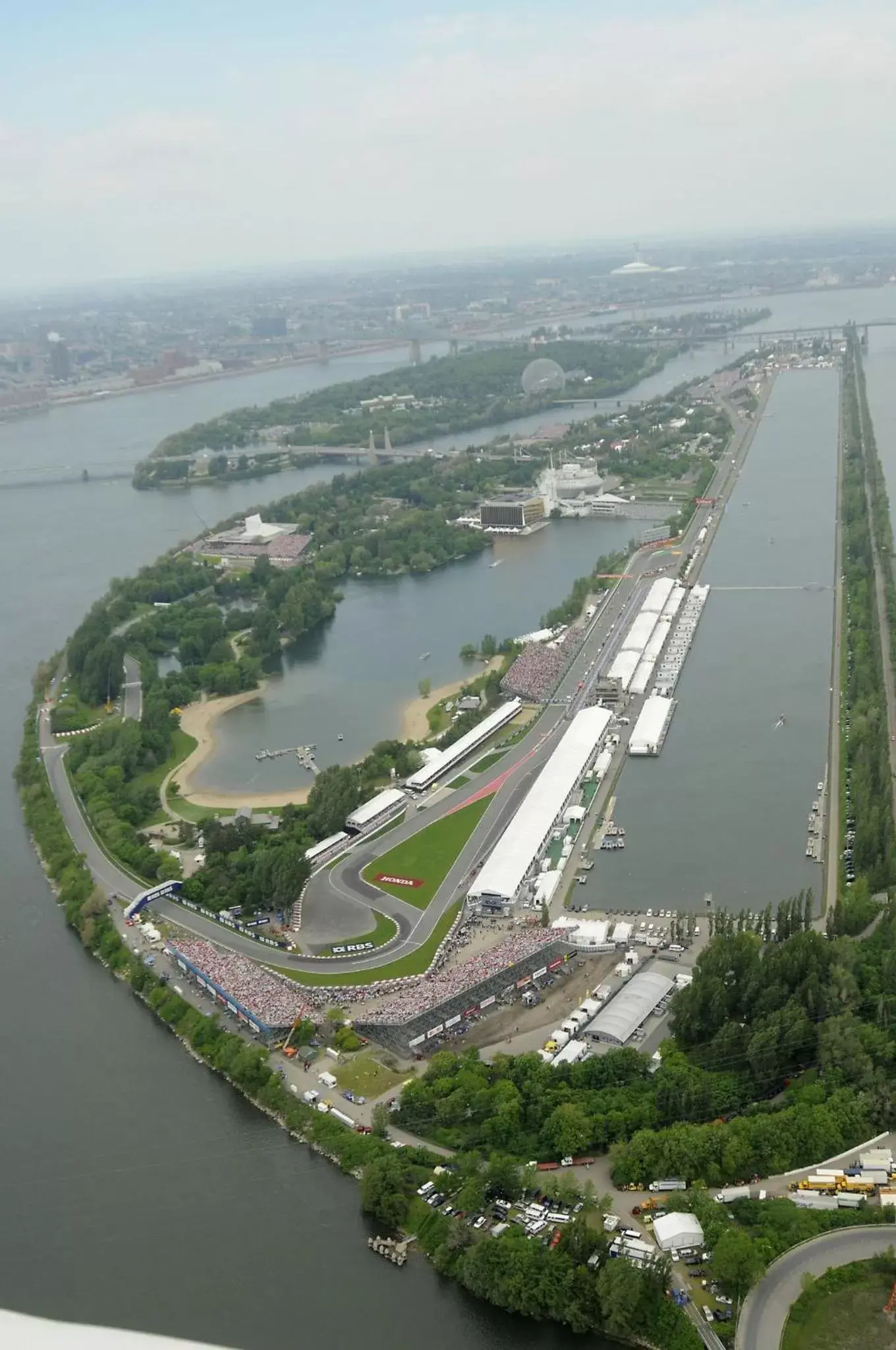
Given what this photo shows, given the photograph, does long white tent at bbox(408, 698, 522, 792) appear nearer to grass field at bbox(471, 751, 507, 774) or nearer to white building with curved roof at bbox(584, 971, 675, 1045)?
grass field at bbox(471, 751, 507, 774)

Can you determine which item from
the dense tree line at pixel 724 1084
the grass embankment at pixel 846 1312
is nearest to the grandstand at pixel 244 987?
the dense tree line at pixel 724 1084

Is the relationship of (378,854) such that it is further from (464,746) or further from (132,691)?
(132,691)

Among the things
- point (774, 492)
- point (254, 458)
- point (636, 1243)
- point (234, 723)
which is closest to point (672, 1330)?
point (636, 1243)

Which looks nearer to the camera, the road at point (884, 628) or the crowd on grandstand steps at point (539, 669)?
the road at point (884, 628)

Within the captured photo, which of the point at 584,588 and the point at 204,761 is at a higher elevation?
the point at 584,588

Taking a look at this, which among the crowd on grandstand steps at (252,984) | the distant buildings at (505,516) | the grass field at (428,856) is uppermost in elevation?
the distant buildings at (505,516)

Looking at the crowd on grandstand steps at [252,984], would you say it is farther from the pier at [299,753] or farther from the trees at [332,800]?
the pier at [299,753]

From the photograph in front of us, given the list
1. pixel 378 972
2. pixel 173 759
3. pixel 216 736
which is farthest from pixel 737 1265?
pixel 216 736
